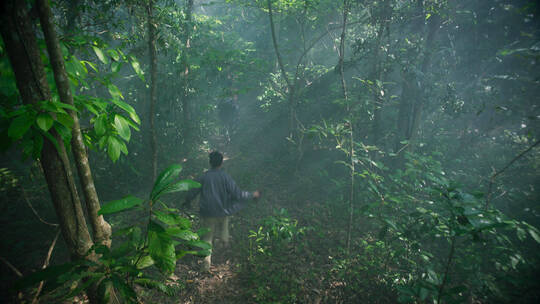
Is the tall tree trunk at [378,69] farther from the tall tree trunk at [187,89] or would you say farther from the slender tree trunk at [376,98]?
the tall tree trunk at [187,89]

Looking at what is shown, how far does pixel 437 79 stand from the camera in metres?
7.09

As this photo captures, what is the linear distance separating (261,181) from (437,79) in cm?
633

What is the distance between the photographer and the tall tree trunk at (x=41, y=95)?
3.42 ft

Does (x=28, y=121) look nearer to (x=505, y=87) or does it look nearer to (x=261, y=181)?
(x=261, y=181)

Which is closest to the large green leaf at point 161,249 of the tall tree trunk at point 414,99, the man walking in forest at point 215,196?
the man walking in forest at point 215,196

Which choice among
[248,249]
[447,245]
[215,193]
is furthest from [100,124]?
[447,245]

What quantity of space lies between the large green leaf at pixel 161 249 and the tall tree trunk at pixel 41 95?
0.49m

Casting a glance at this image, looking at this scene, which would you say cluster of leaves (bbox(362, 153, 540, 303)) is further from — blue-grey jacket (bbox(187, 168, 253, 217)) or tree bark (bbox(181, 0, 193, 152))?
tree bark (bbox(181, 0, 193, 152))

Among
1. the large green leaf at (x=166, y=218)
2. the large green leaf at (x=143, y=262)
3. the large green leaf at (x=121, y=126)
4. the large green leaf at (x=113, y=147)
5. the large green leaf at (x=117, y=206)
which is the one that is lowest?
the large green leaf at (x=143, y=262)

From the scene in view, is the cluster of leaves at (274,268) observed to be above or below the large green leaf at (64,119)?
below

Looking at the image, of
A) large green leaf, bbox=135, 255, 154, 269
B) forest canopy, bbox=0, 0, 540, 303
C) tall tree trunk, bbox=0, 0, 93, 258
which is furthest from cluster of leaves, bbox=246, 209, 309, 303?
tall tree trunk, bbox=0, 0, 93, 258

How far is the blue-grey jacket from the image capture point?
157 inches

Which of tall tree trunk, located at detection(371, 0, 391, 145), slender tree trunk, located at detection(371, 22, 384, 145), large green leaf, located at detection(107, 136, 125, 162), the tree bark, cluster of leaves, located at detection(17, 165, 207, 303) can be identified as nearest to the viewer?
cluster of leaves, located at detection(17, 165, 207, 303)

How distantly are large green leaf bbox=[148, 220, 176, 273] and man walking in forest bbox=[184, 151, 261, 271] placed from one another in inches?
108
